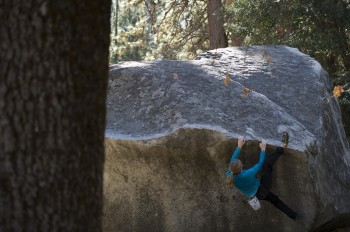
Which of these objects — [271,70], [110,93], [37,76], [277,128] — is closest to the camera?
[37,76]

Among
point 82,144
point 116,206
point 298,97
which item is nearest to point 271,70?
point 298,97

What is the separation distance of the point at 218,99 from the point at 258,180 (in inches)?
39.5

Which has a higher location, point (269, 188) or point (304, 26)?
point (304, 26)

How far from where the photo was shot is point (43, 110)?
2693 millimetres

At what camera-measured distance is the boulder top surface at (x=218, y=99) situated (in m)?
6.90

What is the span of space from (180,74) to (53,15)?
4.89 m

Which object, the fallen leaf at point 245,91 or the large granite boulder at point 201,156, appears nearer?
the large granite boulder at point 201,156

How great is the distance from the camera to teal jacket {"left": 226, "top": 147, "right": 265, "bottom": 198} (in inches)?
261

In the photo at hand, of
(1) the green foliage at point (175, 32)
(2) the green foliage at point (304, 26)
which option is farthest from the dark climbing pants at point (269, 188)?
(1) the green foliage at point (175, 32)

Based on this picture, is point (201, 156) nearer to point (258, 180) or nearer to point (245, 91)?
point (258, 180)

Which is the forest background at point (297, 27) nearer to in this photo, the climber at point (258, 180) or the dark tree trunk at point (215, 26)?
the dark tree trunk at point (215, 26)

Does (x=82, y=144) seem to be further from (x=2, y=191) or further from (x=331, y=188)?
(x=331, y=188)

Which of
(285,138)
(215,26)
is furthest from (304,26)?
(285,138)

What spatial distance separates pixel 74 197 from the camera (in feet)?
9.16
